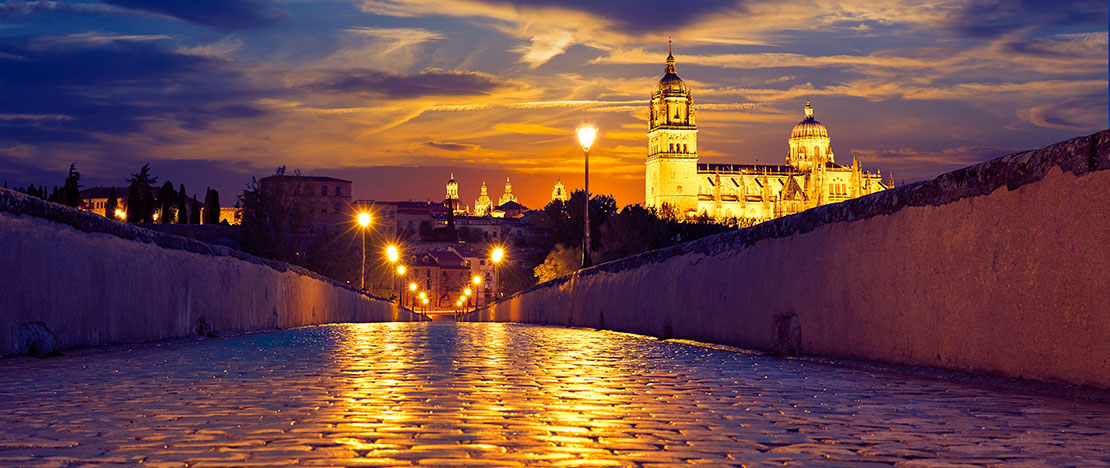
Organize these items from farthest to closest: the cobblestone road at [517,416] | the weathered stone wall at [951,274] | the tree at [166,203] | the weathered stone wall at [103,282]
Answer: the tree at [166,203], the weathered stone wall at [103,282], the weathered stone wall at [951,274], the cobblestone road at [517,416]

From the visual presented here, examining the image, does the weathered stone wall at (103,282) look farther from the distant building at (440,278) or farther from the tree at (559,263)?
the distant building at (440,278)

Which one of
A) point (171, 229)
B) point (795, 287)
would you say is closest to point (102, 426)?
point (795, 287)

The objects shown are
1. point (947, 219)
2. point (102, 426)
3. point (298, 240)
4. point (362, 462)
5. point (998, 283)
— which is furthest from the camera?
point (298, 240)

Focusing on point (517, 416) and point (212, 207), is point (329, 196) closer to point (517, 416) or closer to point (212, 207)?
point (212, 207)

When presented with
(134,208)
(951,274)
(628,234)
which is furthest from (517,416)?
(134,208)

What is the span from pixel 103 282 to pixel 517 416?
710 centimetres

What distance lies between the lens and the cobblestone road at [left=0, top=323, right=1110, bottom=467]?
4.87m

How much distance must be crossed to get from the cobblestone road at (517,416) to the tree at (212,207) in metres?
119

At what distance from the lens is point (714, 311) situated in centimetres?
1408

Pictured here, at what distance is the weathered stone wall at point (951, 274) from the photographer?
22.7ft

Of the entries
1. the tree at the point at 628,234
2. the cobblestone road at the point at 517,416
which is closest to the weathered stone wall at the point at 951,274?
the cobblestone road at the point at 517,416

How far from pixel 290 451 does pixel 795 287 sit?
296 inches

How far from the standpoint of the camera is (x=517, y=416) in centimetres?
628

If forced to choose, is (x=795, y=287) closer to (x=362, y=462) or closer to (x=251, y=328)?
(x=362, y=462)
